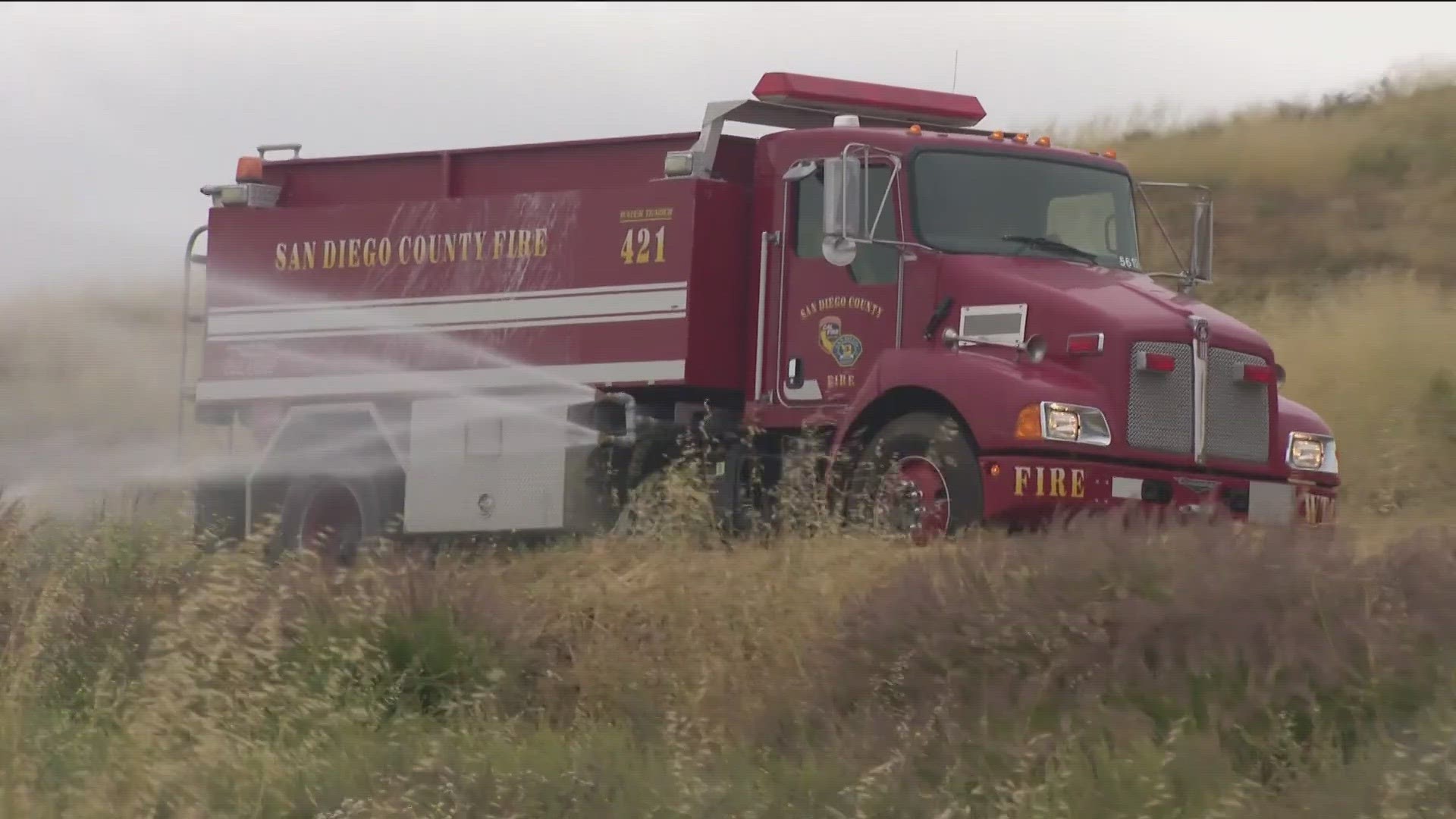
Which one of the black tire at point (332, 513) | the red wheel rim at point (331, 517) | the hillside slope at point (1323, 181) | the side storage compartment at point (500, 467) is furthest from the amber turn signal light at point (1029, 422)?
the hillside slope at point (1323, 181)

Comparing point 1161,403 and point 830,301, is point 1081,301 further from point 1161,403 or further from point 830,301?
point 830,301

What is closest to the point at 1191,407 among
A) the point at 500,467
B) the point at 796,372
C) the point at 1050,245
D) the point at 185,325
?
the point at 1050,245

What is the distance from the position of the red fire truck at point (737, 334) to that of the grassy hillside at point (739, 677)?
3.42 feet

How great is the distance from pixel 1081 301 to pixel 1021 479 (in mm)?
1141

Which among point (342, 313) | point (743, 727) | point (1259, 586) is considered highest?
point (342, 313)

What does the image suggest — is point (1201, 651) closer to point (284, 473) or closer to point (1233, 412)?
point (1233, 412)

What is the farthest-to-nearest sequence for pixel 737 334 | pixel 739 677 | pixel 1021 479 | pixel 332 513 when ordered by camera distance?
pixel 332 513 → pixel 737 334 → pixel 1021 479 → pixel 739 677

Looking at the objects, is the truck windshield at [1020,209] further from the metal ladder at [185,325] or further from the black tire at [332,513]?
the metal ladder at [185,325]

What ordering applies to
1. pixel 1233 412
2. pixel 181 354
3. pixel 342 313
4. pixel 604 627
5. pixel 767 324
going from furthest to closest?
pixel 181 354 < pixel 342 313 < pixel 767 324 < pixel 1233 412 < pixel 604 627

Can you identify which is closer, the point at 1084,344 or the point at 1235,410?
the point at 1084,344

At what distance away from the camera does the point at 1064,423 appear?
12.5 m

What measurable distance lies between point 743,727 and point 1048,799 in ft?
5.73

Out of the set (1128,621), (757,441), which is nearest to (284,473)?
(757,441)

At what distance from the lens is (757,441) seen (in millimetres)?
14281
